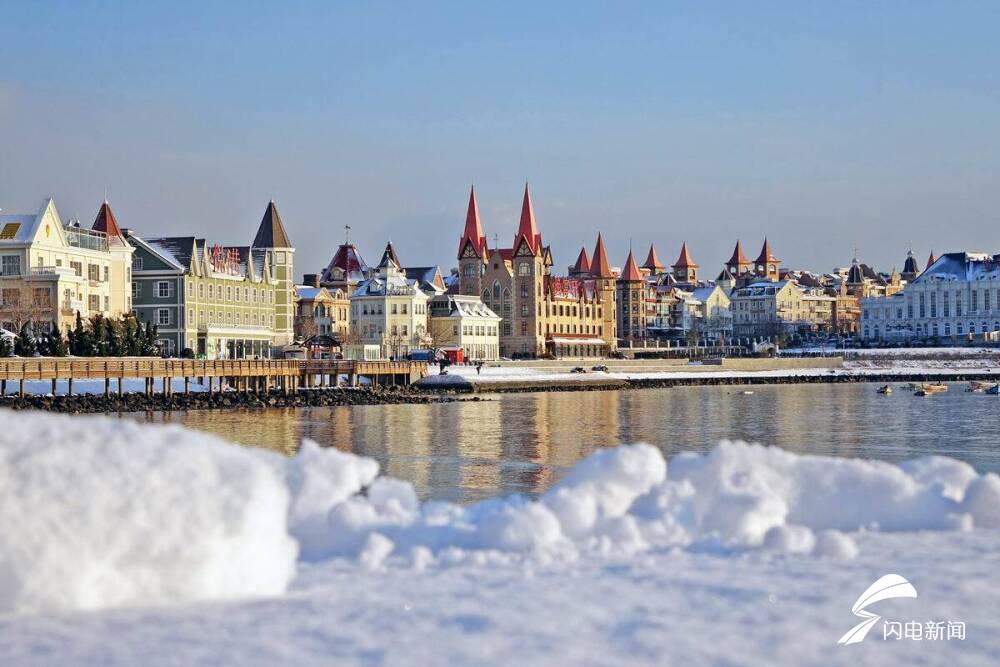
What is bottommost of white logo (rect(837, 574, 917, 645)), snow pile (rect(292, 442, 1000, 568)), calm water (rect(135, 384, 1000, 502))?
calm water (rect(135, 384, 1000, 502))

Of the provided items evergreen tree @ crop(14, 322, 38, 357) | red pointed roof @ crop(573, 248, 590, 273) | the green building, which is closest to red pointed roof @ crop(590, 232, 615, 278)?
red pointed roof @ crop(573, 248, 590, 273)

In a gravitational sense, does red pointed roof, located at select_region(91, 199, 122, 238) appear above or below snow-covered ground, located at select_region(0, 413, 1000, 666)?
above

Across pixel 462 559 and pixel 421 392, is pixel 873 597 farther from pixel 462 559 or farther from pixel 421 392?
pixel 421 392

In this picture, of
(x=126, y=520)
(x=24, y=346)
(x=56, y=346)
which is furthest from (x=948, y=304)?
(x=126, y=520)

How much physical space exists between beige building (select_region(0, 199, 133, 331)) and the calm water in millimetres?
16772

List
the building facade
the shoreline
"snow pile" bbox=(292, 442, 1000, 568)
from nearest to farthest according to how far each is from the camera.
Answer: "snow pile" bbox=(292, 442, 1000, 568), the shoreline, the building facade

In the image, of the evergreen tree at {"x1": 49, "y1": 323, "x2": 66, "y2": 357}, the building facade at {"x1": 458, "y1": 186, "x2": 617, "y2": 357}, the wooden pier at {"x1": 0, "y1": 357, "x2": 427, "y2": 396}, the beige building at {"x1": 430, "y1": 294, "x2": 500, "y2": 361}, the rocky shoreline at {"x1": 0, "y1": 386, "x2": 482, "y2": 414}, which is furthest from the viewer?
the building facade at {"x1": 458, "y1": 186, "x2": 617, "y2": 357}

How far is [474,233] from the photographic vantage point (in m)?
137

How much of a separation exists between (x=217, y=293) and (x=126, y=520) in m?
73.0

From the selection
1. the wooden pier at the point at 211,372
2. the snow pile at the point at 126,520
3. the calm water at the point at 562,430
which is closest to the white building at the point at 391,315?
the wooden pier at the point at 211,372

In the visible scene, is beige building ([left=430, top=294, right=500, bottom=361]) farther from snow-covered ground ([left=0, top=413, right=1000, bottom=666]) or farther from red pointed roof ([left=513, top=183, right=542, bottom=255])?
snow-covered ground ([left=0, top=413, right=1000, bottom=666])

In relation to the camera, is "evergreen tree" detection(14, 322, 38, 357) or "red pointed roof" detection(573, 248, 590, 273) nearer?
"evergreen tree" detection(14, 322, 38, 357)

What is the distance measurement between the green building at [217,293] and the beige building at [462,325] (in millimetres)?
26601

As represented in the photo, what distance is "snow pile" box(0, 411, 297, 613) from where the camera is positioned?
10.2 m
